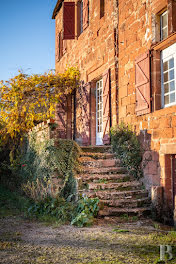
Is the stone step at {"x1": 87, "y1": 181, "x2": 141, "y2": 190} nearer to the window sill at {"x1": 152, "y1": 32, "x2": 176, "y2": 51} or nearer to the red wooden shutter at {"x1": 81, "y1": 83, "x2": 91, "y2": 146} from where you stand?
the window sill at {"x1": 152, "y1": 32, "x2": 176, "y2": 51}

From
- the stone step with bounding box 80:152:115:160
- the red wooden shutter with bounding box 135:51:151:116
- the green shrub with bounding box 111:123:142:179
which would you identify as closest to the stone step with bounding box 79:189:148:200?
the green shrub with bounding box 111:123:142:179

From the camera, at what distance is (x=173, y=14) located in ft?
18.7

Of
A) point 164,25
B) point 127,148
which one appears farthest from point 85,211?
point 164,25

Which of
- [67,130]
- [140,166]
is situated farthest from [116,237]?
[67,130]

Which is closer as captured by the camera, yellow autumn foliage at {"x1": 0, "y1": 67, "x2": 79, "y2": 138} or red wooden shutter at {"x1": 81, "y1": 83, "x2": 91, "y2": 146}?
yellow autumn foliage at {"x1": 0, "y1": 67, "x2": 79, "y2": 138}

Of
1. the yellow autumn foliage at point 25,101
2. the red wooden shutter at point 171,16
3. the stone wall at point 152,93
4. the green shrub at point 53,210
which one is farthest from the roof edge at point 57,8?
the green shrub at point 53,210

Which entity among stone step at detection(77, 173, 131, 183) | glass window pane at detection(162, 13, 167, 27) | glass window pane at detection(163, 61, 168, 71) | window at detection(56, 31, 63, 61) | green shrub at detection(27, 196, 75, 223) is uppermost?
window at detection(56, 31, 63, 61)

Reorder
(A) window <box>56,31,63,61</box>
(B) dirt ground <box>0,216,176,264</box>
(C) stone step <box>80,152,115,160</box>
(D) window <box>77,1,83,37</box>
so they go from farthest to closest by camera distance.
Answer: (A) window <box>56,31,63,61</box> → (D) window <box>77,1,83,37</box> → (C) stone step <box>80,152,115,160</box> → (B) dirt ground <box>0,216,176,264</box>

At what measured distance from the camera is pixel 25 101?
946 centimetres

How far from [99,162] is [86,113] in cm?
321

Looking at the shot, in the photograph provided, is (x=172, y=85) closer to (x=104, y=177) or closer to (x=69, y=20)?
(x=104, y=177)

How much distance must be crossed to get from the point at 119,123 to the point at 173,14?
305cm

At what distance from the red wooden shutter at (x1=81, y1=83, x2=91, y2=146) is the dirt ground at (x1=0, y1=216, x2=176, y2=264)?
4.72m

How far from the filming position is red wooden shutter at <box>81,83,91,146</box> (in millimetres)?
9672
